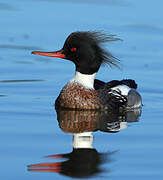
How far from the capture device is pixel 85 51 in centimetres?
1209

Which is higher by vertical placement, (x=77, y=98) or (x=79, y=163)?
(x=77, y=98)

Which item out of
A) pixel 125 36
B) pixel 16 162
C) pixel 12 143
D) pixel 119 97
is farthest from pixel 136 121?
pixel 125 36

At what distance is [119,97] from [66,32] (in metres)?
5.15

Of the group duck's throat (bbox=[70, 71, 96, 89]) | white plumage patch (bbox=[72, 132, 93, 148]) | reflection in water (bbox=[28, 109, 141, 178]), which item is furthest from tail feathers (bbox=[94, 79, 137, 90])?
white plumage patch (bbox=[72, 132, 93, 148])

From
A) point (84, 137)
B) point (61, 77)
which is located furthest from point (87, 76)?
point (84, 137)

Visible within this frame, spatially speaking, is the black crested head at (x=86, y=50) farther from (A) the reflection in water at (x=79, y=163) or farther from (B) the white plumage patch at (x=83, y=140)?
(A) the reflection in water at (x=79, y=163)

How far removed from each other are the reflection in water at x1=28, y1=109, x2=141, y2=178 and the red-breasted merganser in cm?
22

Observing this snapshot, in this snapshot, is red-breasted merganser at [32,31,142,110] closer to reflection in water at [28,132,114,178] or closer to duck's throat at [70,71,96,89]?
duck's throat at [70,71,96,89]

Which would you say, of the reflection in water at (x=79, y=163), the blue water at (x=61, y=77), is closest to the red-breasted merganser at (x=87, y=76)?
the blue water at (x=61, y=77)

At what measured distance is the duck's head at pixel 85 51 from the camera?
1202cm

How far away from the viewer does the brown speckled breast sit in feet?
39.2

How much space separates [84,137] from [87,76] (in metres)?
2.63

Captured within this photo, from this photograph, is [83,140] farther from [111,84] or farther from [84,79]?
[111,84]

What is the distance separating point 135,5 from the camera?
66.4 feet
